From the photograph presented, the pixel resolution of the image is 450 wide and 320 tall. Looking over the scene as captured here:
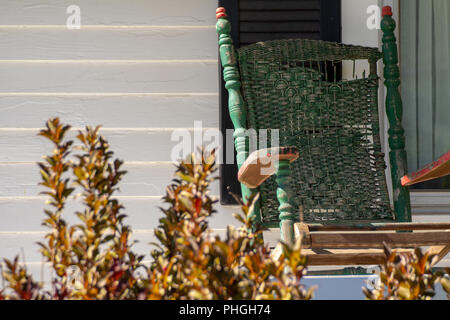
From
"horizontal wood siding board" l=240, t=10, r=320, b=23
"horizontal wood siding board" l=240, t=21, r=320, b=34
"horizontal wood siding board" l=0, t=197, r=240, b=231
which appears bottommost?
"horizontal wood siding board" l=0, t=197, r=240, b=231

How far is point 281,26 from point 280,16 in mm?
46

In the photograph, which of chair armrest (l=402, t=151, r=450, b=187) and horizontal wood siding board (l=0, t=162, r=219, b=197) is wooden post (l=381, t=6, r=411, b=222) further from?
horizontal wood siding board (l=0, t=162, r=219, b=197)

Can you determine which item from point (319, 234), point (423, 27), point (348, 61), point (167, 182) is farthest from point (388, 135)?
point (319, 234)

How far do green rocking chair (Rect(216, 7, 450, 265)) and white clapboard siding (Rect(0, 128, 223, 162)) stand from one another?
1.17ft

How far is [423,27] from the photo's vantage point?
257cm

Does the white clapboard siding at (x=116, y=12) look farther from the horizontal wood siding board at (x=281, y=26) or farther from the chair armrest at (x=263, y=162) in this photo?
the chair armrest at (x=263, y=162)

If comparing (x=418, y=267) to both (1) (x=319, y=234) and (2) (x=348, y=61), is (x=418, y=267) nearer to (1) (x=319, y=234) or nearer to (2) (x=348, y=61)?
(1) (x=319, y=234)

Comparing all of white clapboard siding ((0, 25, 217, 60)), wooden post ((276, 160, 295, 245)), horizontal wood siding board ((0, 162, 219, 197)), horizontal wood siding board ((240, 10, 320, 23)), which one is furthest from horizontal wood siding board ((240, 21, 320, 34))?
wooden post ((276, 160, 295, 245))

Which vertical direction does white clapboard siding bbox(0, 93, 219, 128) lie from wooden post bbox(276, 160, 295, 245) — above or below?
above

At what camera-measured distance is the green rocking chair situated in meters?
2.11

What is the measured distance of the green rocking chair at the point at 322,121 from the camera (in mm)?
2105

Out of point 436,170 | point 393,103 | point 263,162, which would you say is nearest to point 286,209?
point 263,162

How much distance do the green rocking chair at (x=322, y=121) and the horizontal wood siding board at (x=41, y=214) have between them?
1.29 ft

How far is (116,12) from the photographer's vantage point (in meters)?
2.45
